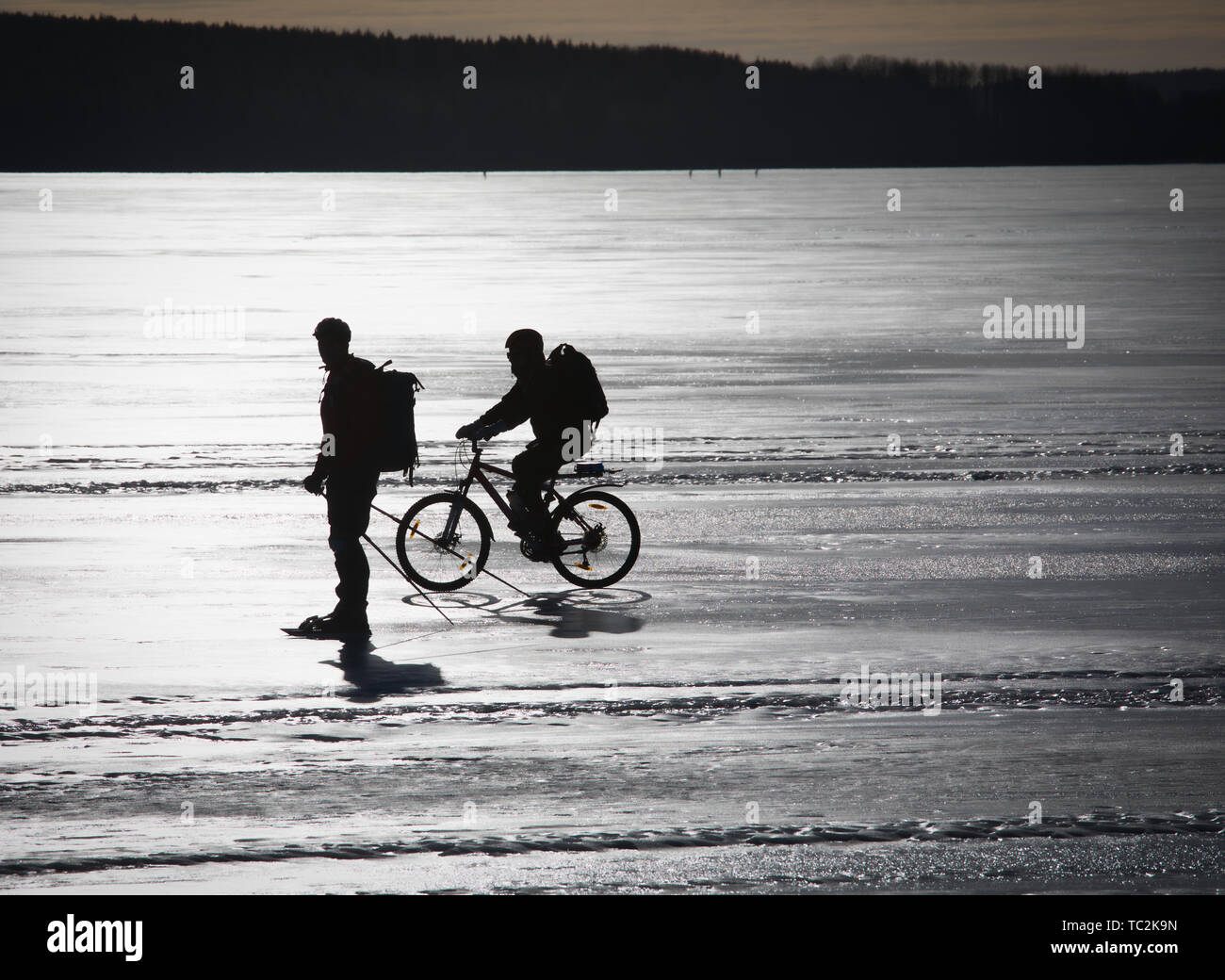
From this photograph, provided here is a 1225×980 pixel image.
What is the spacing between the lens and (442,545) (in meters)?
11.1

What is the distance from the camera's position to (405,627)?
9.97 metres

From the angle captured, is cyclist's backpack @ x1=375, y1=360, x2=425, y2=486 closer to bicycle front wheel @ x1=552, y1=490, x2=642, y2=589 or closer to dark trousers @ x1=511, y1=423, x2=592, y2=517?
dark trousers @ x1=511, y1=423, x2=592, y2=517

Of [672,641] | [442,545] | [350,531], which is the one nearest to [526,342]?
[442,545]

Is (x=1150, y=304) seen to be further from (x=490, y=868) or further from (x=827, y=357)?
(x=490, y=868)

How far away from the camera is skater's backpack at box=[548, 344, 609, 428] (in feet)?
35.6

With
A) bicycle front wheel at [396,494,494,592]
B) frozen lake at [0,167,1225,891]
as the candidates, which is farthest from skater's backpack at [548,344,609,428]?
frozen lake at [0,167,1225,891]

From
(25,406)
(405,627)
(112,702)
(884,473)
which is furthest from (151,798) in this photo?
(25,406)

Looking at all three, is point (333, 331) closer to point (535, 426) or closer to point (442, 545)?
point (535, 426)

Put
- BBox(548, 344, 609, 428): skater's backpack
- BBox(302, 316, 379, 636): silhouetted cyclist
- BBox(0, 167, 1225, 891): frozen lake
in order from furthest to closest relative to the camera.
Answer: BBox(548, 344, 609, 428): skater's backpack < BBox(302, 316, 379, 636): silhouetted cyclist < BBox(0, 167, 1225, 891): frozen lake

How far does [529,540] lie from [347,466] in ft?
5.85

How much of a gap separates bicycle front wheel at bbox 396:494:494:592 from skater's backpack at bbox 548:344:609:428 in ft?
3.12

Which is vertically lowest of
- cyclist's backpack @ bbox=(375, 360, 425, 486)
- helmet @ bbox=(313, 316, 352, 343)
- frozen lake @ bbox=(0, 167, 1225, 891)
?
frozen lake @ bbox=(0, 167, 1225, 891)

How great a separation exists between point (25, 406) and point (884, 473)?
33.9ft

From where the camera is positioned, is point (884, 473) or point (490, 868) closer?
point (490, 868)
